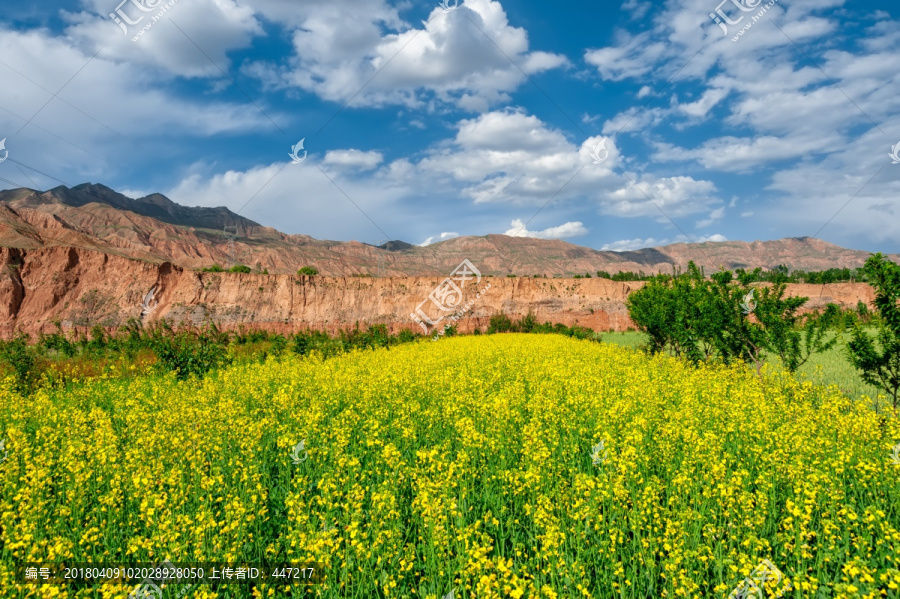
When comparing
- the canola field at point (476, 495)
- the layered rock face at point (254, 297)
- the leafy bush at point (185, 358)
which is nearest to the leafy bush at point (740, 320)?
the canola field at point (476, 495)

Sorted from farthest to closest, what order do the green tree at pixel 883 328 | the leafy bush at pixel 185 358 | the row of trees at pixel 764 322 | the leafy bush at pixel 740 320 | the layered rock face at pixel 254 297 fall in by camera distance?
the layered rock face at pixel 254 297 < the leafy bush at pixel 185 358 < the leafy bush at pixel 740 320 < the row of trees at pixel 764 322 < the green tree at pixel 883 328

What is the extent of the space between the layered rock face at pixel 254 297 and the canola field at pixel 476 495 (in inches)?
1722

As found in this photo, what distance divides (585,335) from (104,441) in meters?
39.9

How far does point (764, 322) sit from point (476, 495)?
49.3 feet

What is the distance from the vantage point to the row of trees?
10172mm

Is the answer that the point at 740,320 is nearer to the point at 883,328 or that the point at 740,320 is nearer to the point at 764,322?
the point at 764,322

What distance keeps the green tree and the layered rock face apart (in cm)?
4130

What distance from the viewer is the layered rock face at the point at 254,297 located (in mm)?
59219

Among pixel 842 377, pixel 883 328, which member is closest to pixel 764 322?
pixel 883 328

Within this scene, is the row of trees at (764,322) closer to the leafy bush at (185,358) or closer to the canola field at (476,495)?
the canola field at (476,495)

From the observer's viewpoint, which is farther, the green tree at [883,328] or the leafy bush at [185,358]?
the leafy bush at [185,358]

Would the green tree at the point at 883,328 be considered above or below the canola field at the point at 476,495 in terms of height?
above

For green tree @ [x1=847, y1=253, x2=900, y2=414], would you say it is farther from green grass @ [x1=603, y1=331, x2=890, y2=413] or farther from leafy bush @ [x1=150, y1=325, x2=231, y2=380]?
leafy bush @ [x1=150, y1=325, x2=231, y2=380]

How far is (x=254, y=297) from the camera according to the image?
65438mm
